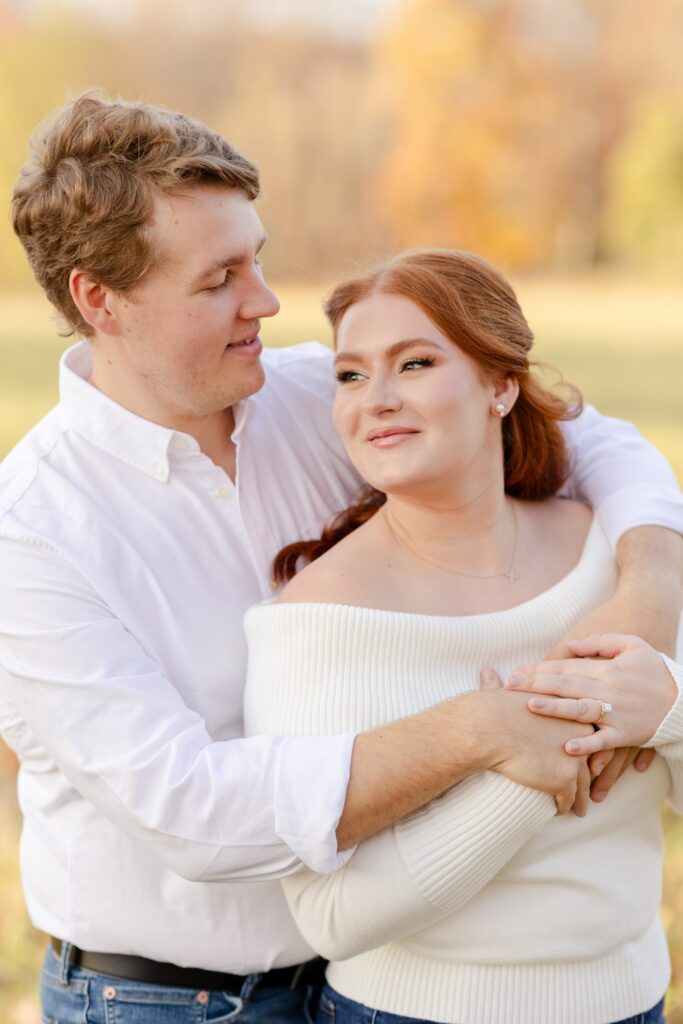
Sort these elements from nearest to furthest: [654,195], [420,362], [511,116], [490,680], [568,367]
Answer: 1. [490,680]
2. [420,362]
3. [568,367]
4. [654,195]
5. [511,116]

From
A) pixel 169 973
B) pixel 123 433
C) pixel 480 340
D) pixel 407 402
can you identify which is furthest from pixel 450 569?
pixel 169 973

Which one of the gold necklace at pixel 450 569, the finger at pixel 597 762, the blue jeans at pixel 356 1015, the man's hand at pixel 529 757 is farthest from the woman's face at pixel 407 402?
the blue jeans at pixel 356 1015

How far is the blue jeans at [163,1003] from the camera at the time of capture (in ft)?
8.21

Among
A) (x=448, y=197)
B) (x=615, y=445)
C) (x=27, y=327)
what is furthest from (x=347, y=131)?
(x=615, y=445)

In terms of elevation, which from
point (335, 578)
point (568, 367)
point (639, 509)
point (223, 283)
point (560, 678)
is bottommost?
point (560, 678)

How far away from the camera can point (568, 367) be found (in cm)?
1914

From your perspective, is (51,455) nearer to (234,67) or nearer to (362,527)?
(362,527)

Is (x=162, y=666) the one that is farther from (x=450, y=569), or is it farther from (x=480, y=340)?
(x=480, y=340)

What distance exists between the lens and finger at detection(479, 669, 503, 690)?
2.35 meters

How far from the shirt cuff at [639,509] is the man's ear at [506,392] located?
0.34 metres

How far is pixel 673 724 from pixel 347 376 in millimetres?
929

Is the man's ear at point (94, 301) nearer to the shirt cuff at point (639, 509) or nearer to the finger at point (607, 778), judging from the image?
the shirt cuff at point (639, 509)

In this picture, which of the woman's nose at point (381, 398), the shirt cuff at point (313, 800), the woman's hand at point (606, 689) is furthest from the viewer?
the woman's nose at point (381, 398)

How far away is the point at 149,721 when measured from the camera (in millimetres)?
2201
